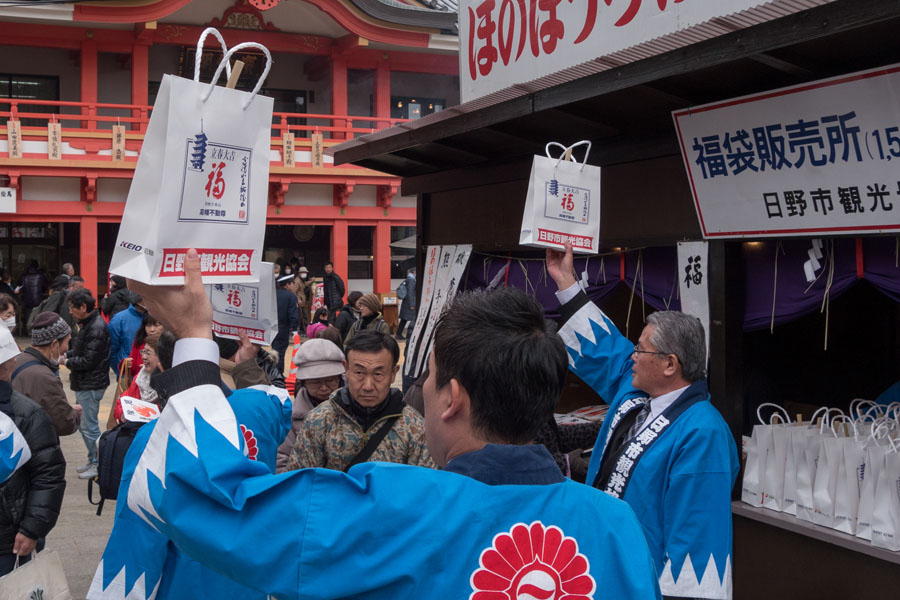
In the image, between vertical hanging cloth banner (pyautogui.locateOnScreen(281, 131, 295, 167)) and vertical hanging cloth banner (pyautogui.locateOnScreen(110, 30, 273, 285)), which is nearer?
vertical hanging cloth banner (pyautogui.locateOnScreen(110, 30, 273, 285))

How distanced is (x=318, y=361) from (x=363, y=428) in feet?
3.36

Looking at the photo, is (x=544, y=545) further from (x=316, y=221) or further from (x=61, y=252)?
(x=61, y=252)

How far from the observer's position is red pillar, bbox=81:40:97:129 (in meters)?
16.4

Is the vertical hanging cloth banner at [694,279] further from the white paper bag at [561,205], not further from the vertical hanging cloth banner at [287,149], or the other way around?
the vertical hanging cloth banner at [287,149]

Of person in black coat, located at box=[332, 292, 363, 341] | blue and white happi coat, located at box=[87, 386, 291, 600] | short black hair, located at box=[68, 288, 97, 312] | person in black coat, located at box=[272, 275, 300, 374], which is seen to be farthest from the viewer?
person in black coat, located at box=[272, 275, 300, 374]

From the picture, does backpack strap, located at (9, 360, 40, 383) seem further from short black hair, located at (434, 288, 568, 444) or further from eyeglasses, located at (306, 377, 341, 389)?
short black hair, located at (434, 288, 568, 444)

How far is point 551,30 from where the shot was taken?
480 cm

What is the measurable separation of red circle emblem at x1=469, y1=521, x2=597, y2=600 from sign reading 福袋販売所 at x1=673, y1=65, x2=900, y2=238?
8.74 ft

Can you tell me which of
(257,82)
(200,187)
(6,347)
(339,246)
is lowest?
(6,347)

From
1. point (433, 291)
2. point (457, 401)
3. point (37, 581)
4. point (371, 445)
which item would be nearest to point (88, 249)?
point (433, 291)

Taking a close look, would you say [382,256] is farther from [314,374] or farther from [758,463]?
[758,463]

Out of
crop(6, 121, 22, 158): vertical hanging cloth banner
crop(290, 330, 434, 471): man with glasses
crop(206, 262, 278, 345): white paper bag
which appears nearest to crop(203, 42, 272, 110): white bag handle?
crop(290, 330, 434, 471): man with glasses

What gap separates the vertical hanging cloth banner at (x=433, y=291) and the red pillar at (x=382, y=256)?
459 inches

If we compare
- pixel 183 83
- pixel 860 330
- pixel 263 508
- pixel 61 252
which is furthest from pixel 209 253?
pixel 61 252
